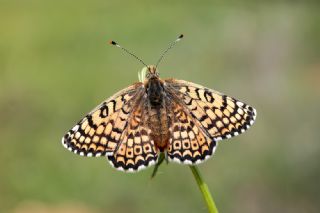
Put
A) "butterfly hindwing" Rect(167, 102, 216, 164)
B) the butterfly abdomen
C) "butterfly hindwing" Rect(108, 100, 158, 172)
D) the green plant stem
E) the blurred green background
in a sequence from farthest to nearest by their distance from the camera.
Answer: the blurred green background
the butterfly abdomen
"butterfly hindwing" Rect(108, 100, 158, 172)
"butterfly hindwing" Rect(167, 102, 216, 164)
the green plant stem

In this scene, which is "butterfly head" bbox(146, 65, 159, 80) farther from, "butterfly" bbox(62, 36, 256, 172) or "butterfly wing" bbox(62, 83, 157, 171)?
"butterfly wing" bbox(62, 83, 157, 171)

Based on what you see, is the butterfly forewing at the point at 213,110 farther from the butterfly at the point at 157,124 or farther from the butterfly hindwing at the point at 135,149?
the butterfly hindwing at the point at 135,149

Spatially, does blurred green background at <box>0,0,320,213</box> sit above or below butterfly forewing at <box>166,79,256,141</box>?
above

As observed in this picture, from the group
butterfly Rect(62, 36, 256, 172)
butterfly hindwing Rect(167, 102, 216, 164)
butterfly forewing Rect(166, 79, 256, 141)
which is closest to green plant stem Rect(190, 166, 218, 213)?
butterfly hindwing Rect(167, 102, 216, 164)

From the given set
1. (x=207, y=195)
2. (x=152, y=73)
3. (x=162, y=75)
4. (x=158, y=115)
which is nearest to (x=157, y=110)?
(x=158, y=115)

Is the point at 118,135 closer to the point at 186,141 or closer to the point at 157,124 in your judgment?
the point at 157,124

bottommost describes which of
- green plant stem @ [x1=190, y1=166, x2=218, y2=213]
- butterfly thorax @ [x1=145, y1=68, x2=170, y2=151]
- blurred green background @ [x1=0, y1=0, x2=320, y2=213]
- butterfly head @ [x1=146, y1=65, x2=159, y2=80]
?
green plant stem @ [x1=190, y1=166, x2=218, y2=213]
